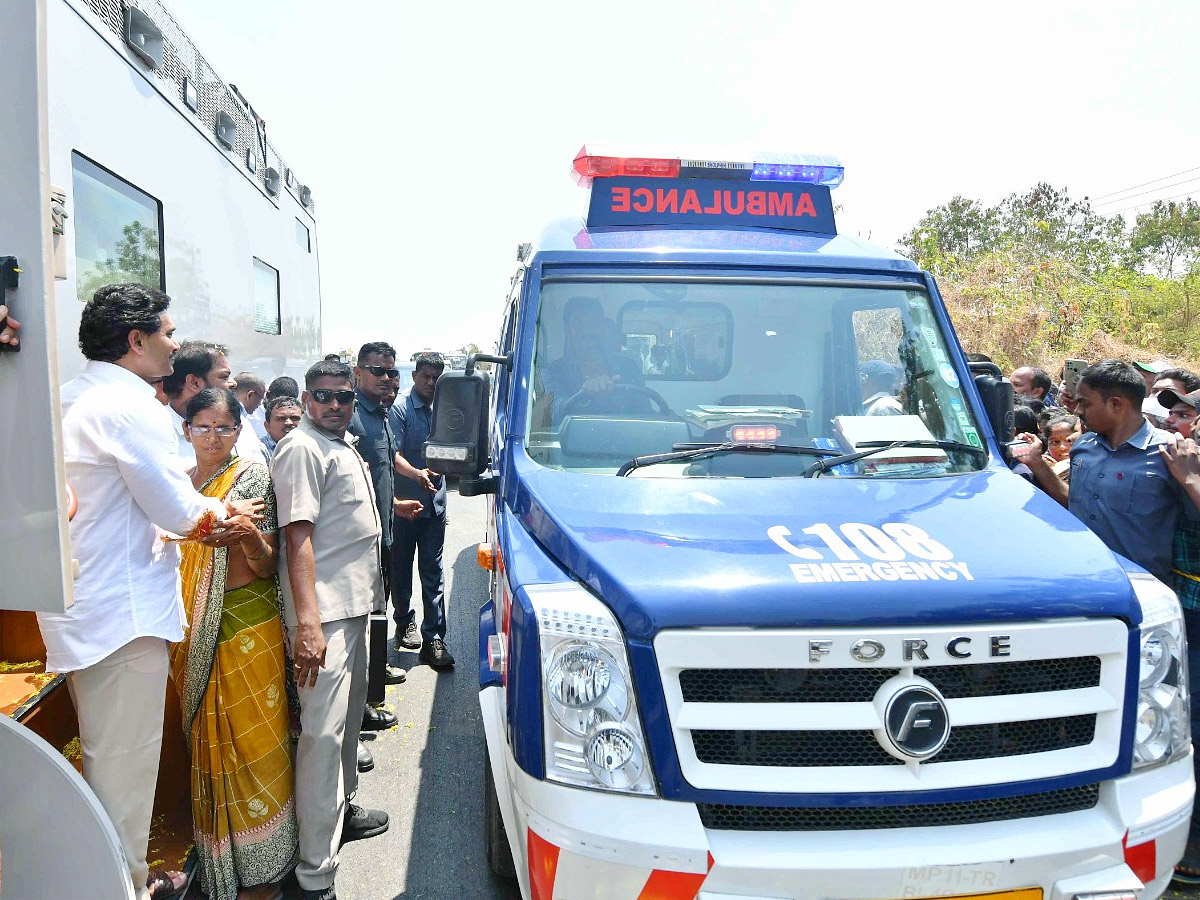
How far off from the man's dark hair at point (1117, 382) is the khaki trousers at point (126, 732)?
376cm

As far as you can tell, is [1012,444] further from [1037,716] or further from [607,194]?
[607,194]

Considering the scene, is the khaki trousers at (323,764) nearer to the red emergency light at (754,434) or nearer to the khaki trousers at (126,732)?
the khaki trousers at (126,732)

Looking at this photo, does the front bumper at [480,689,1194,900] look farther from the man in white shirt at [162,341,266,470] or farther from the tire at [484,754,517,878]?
the man in white shirt at [162,341,266,470]

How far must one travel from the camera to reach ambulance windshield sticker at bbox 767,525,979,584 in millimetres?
2291

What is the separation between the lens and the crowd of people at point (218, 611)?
2.63 m

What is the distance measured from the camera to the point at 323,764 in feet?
10.3

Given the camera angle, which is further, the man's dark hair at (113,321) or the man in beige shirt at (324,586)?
the man in beige shirt at (324,586)

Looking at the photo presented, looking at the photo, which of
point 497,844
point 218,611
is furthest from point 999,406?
point 218,611

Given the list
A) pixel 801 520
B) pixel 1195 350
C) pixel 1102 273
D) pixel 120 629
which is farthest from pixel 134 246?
pixel 1102 273

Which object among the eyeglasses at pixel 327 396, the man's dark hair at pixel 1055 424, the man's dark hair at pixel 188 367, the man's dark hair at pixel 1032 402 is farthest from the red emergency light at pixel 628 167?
the man's dark hair at pixel 1032 402

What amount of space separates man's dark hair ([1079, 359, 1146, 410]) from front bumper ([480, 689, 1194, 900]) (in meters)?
1.93

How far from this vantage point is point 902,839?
2201 millimetres

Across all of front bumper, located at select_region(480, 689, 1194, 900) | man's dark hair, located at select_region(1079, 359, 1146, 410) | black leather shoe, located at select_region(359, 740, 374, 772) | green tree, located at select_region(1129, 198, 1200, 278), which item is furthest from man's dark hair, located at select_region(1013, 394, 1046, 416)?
green tree, located at select_region(1129, 198, 1200, 278)

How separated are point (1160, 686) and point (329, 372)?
9.58 ft
